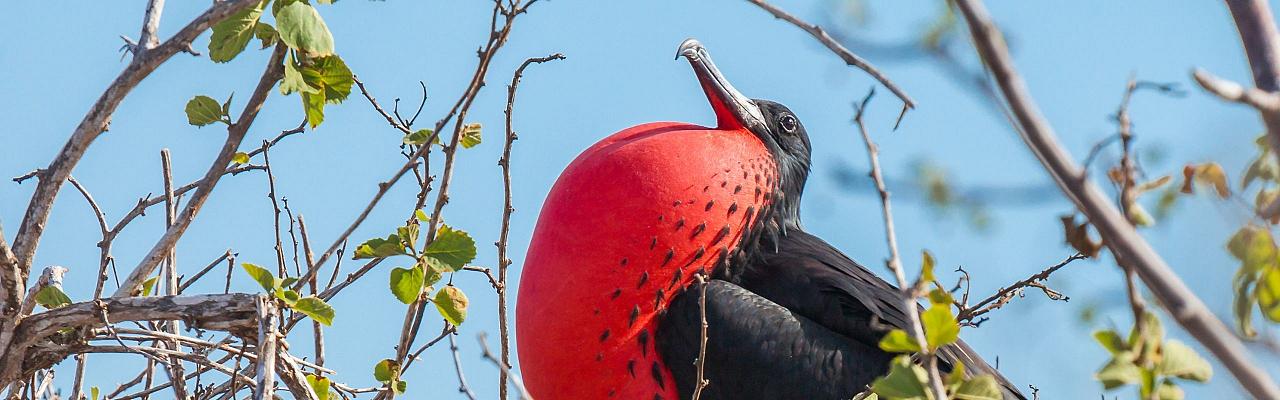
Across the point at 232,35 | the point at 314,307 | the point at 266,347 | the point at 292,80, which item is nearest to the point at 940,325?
the point at 266,347

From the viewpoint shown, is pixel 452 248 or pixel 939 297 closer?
pixel 939 297

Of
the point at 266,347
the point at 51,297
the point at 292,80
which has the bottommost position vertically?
the point at 266,347

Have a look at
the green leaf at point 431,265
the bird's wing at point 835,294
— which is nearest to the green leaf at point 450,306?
the green leaf at point 431,265

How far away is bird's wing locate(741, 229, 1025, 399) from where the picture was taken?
3.41 m

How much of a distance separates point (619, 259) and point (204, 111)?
93 cm

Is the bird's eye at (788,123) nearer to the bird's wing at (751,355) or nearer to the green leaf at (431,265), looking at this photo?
the bird's wing at (751,355)

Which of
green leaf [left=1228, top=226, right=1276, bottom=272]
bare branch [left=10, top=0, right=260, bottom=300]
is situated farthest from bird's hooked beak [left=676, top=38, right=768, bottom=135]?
green leaf [left=1228, top=226, right=1276, bottom=272]

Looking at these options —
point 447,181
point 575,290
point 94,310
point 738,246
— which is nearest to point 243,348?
point 94,310

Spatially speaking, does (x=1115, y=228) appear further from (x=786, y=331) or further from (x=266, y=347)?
(x=786, y=331)

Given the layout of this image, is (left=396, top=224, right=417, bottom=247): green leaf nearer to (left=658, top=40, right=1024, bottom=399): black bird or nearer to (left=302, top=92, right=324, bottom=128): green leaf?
(left=302, top=92, right=324, bottom=128): green leaf

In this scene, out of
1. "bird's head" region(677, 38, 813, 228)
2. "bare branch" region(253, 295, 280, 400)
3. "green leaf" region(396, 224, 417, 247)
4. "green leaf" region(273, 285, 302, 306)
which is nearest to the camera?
"bare branch" region(253, 295, 280, 400)

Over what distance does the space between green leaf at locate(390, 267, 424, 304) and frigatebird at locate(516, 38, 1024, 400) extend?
59 centimetres

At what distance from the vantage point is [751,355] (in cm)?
334

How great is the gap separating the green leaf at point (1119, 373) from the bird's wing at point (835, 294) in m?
1.83
